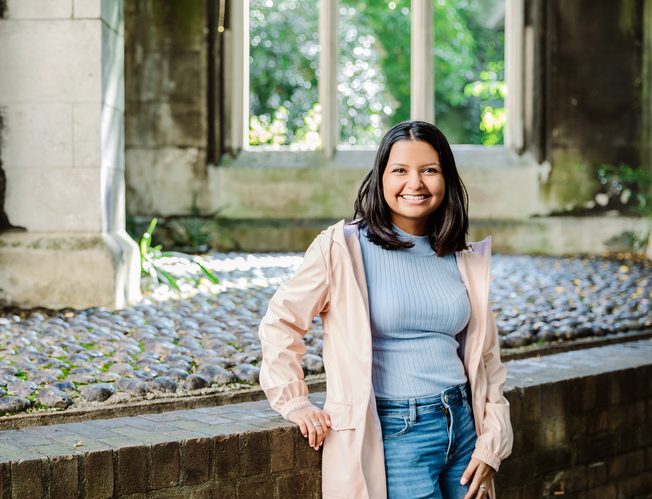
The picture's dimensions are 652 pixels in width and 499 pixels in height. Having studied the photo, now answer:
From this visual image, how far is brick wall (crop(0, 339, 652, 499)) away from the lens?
2.29 m

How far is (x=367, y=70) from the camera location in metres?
9.97

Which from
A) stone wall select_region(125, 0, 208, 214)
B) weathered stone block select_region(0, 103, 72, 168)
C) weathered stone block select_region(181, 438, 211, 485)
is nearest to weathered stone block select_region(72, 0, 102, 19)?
weathered stone block select_region(0, 103, 72, 168)

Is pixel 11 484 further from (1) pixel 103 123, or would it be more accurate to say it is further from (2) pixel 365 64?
(2) pixel 365 64

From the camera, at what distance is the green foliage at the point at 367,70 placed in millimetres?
9875

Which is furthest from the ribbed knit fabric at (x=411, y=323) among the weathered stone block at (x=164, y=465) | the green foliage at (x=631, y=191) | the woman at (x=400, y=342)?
the green foliage at (x=631, y=191)

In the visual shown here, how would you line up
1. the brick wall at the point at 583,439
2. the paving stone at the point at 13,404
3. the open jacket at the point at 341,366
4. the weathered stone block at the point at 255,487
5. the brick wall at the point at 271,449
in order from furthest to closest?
1. the brick wall at the point at 583,439
2. the paving stone at the point at 13,404
3. the weathered stone block at the point at 255,487
4. the brick wall at the point at 271,449
5. the open jacket at the point at 341,366

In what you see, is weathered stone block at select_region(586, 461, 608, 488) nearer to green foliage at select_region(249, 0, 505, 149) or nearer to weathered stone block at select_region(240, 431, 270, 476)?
weathered stone block at select_region(240, 431, 270, 476)

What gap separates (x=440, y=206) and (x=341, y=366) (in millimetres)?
470

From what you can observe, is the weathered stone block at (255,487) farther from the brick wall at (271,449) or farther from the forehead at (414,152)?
the forehead at (414,152)

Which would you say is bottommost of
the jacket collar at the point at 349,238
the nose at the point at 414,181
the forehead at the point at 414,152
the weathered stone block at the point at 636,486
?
the weathered stone block at the point at 636,486

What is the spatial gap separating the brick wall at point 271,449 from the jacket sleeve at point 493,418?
588 millimetres

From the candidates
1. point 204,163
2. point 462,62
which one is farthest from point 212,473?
→ point 462,62

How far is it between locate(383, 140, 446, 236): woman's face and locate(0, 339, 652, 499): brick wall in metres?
0.75

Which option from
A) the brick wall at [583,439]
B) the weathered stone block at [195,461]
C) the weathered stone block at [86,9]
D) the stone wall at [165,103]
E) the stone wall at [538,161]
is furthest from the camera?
the stone wall at [538,161]
